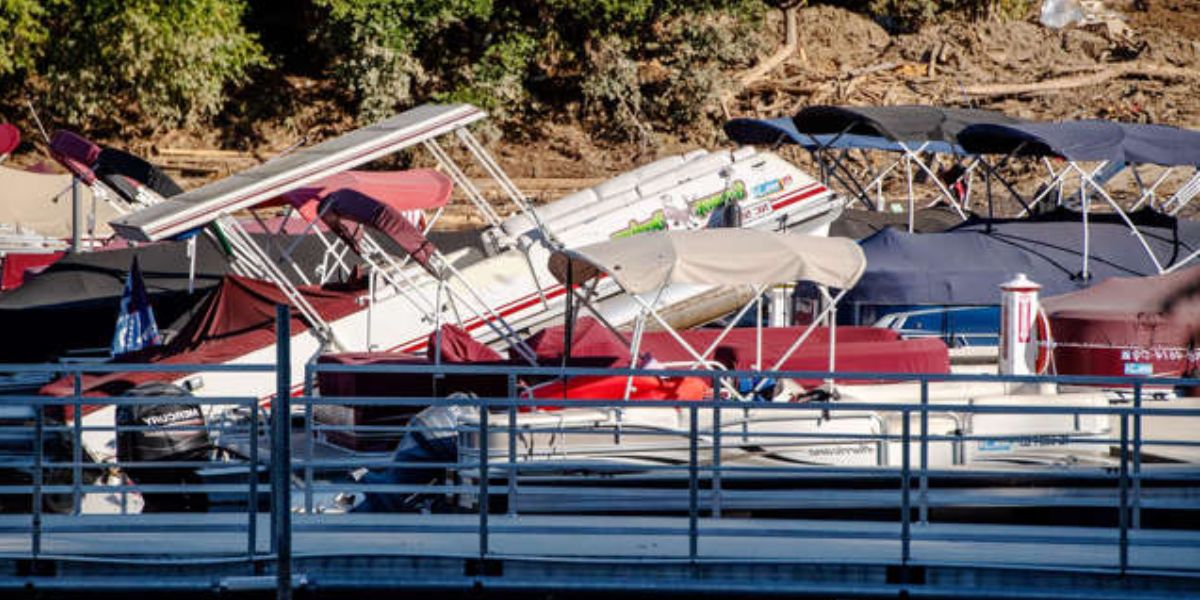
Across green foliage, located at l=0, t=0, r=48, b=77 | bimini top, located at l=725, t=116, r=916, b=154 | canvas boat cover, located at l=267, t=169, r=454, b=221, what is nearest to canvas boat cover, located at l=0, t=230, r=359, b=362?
canvas boat cover, located at l=267, t=169, r=454, b=221

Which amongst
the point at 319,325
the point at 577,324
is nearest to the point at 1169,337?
the point at 577,324

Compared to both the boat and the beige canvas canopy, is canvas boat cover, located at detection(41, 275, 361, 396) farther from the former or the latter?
the beige canvas canopy

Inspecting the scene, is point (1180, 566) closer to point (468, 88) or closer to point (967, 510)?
point (967, 510)

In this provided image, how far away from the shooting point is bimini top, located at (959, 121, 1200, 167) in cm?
1742

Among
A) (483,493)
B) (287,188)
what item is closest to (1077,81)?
(287,188)

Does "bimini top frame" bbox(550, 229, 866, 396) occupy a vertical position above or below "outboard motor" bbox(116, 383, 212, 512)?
above

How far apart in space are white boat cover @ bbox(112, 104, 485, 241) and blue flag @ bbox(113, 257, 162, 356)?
0.49 metres

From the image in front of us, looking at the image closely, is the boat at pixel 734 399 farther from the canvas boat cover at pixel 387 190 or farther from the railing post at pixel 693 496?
the canvas boat cover at pixel 387 190

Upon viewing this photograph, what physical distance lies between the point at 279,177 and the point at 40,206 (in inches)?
462

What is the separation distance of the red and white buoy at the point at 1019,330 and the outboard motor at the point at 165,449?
17.4 ft

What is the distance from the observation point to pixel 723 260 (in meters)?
11.3

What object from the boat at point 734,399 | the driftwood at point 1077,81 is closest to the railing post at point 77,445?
the boat at point 734,399

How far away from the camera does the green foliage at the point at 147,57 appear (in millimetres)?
30484

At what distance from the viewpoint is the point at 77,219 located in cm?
2112
